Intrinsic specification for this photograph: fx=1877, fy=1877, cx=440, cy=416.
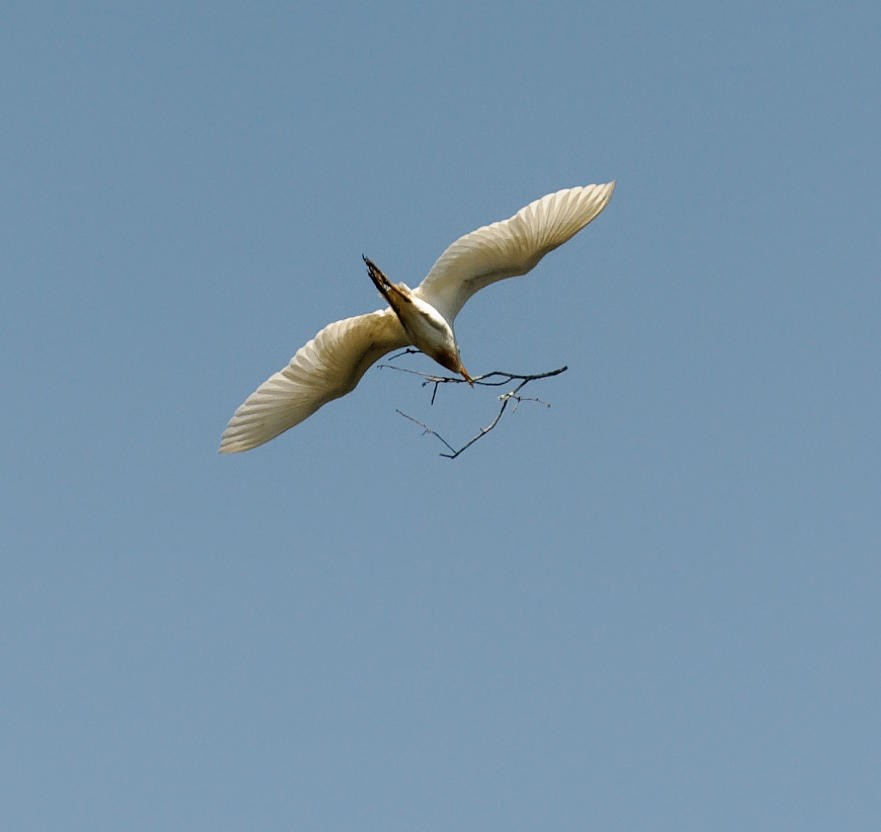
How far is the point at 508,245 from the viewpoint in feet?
60.3

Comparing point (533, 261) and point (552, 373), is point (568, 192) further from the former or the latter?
point (552, 373)

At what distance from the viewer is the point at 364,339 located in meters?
19.0

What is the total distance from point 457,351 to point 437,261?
0.90m

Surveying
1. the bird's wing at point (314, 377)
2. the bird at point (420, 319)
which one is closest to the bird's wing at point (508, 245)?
the bird at point (420, 319)

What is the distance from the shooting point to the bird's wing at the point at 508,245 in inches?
715

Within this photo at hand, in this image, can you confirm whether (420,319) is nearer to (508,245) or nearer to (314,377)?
(508,245)

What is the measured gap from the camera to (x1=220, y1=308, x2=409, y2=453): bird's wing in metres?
18.9

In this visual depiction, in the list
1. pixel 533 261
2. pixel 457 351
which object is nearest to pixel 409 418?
pixel 457 351

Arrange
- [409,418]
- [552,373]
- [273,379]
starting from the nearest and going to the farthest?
1. [552,373]
2. [409,418]
3. [273,379]

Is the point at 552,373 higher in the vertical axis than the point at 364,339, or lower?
lower

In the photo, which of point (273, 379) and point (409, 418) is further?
point (273, 379)

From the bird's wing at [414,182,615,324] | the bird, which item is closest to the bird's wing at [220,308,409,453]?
the bird

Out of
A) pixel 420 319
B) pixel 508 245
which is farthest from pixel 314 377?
pixel 508 245

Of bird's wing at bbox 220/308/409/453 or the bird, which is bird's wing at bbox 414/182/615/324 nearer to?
the bird
